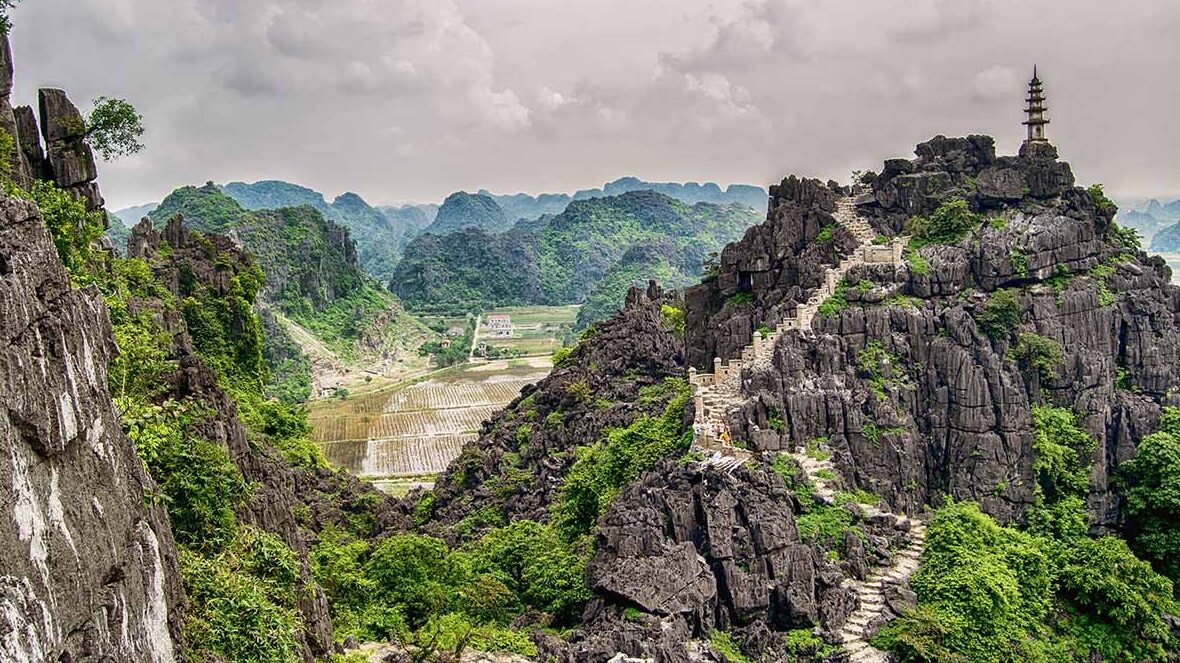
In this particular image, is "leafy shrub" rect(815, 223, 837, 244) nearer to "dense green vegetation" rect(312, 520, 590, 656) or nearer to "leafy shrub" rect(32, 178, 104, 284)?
"dense green vegetation" rect(312, 520, 590, 656)

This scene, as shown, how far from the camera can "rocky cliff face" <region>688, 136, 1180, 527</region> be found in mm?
36719

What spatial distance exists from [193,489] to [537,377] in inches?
3439

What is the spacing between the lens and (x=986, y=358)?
3769cm

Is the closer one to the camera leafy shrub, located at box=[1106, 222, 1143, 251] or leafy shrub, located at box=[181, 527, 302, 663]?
leafy shrub, located at box=[181, 527, 302, 663]

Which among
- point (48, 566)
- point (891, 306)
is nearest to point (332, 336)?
point (891, 306)

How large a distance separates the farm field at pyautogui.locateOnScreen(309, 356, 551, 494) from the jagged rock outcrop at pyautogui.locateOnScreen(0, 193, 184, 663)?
4731 centimetres

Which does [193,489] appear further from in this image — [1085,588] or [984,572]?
[1085,588]

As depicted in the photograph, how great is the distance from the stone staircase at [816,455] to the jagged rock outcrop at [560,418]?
20.5 ft

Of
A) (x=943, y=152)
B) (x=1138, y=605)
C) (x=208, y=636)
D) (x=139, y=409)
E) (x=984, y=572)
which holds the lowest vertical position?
(x=1138, y=605)

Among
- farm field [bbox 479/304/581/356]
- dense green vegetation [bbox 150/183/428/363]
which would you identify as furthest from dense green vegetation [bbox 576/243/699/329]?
dense green vegetation [bbox 150/183/428/363]

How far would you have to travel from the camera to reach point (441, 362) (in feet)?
405

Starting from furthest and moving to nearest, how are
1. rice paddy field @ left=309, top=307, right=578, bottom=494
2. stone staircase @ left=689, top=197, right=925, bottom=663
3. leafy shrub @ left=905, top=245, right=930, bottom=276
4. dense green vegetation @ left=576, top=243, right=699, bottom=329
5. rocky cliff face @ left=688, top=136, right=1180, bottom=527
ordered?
dense green vegetation @ left=576, top=243, right=699, bottom=329 < rice paddy field @ left=309, top=307, right=578, bottom=494 < leafy shrub @ left=905, top=245, right=930, bottom=276 < rocky cliff face @ left=688, top=136, right=1180, bottom=527 < stone staircase @ left=689, top=197, right=925, bottom=663

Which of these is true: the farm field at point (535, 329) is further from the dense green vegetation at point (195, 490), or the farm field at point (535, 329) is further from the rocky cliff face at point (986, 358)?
the dense green vegetation at point (195, 490)

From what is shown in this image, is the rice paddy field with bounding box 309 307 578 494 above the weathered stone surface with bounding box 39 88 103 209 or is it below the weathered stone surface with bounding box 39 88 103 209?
below
